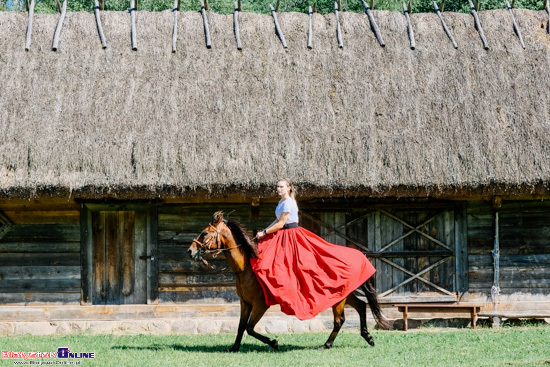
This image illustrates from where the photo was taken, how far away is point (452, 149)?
1201cm

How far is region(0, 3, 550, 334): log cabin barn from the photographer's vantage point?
11570mm

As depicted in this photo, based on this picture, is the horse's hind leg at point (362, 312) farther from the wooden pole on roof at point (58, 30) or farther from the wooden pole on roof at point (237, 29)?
the wooden pole on roof at point (58, 30)

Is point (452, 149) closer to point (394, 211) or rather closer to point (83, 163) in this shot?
point (394, 211)

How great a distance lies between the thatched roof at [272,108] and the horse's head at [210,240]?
90.0 inches

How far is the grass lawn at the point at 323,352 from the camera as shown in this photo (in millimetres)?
8344

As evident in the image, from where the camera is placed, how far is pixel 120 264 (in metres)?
12.4

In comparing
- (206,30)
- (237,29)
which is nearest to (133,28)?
(206,30)

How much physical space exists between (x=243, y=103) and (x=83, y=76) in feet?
9.14

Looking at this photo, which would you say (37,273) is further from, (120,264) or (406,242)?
(406,242)

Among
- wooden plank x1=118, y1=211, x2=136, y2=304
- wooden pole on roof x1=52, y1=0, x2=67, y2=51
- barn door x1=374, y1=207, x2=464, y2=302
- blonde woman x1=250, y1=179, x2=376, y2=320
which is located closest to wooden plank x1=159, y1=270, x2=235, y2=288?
wooden plank x1=118, y1=211, x2=136, y2=304

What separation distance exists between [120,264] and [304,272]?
4.41 meters

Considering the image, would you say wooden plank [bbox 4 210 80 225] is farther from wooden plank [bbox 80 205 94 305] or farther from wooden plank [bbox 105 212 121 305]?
wooden plank [bbox 105 212 121 305]

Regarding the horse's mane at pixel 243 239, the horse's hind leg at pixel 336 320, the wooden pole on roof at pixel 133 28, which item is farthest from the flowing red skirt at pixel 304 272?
the wooden pole on roof at pixel 133 28

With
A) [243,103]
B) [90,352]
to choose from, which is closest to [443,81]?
[243,103]
